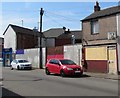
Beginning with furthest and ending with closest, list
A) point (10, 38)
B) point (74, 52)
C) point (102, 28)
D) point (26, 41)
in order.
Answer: point (26, 41) < point (10, 38) < point (74, 52) < point (102, 28)

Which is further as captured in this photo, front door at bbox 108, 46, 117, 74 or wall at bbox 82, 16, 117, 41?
wall at bbox 82, 16, 117, 41

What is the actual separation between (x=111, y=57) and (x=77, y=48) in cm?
583

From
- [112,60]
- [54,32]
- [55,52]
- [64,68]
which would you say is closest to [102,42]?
[112,60]

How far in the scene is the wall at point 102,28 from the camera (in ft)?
86.0

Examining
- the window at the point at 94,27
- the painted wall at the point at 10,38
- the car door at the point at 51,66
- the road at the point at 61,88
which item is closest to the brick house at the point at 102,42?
the window at the point at 94,27

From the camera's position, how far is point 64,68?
23.7 meters

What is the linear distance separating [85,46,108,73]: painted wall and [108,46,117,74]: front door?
53cm

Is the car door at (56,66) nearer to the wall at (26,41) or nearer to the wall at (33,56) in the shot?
the wall at (33,56)

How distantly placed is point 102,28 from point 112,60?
340 centimetres

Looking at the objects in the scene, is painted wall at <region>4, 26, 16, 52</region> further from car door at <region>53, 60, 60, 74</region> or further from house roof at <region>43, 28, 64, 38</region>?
car door at <region>53, 60, 60, 74</region>

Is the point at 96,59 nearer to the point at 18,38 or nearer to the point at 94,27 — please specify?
the point at 94,27

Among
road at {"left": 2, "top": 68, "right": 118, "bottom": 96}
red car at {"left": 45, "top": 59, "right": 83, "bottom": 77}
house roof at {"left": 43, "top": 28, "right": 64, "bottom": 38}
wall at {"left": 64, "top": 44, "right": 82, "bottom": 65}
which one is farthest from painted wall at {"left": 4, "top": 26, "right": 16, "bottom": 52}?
road at {"left": 2, "top": 68, "right": 118, "bottom": 96}

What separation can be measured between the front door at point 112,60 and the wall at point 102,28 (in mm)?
1542

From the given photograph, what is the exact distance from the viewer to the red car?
76.9ft
